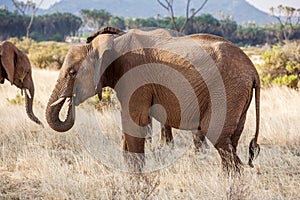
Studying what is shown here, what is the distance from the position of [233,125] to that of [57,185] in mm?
1962

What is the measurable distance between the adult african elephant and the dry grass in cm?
44

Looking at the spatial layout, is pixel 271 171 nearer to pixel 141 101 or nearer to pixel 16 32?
pixel 141 101

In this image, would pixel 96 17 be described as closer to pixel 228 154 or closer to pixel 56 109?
pixel 56 109

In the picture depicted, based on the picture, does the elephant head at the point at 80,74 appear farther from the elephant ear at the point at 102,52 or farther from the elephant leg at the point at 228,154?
the elephant leg at the point at 228,154

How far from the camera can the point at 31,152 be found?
20.8 ft

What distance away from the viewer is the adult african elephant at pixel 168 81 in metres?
4.94

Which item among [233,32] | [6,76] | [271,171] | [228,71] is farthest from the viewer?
[233,32]

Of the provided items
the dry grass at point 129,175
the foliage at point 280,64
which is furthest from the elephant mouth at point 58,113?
the foliage at point 280,64

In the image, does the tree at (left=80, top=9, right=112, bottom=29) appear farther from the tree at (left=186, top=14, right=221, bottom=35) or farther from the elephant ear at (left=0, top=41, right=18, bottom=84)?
the elephant ear at (left=0, top=41, right=18, bottom=84)

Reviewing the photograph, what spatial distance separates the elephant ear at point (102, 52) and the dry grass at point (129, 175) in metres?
1.05

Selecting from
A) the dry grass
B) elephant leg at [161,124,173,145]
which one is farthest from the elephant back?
elephant leg at [161,124,173,145]

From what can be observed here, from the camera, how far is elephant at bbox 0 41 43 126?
7027mm

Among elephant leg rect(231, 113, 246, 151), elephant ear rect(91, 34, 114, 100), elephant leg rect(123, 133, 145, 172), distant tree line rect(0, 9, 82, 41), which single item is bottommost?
distant tree line rect(0, 9, 82, 41)

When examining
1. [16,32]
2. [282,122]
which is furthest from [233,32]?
[282,122]
